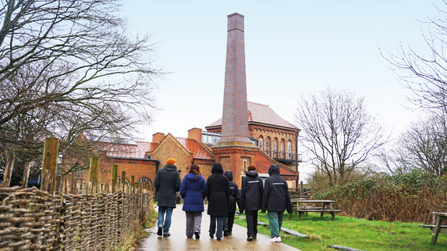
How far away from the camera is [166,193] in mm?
9266

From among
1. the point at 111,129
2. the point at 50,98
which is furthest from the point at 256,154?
the point at 50,98

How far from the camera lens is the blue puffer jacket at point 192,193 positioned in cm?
889

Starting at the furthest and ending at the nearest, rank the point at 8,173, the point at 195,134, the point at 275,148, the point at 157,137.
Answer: the point at 275,148 → the point at 157,137 → the point at 195,134 → the point at 8,173

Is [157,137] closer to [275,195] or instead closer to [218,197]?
[218,197]

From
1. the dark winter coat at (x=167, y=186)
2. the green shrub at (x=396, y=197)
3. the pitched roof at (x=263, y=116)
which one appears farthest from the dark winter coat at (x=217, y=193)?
the pitched roof at (x=263, y=116)

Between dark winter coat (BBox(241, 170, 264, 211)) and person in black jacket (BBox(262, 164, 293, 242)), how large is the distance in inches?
8.7

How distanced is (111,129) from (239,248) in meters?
6.83

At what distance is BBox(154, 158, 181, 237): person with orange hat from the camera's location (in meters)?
9.17

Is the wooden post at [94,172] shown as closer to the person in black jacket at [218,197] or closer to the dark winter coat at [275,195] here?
the person in black jacket at [218,197]

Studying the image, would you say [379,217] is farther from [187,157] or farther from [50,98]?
[187,157]

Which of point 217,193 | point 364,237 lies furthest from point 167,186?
point 364,237

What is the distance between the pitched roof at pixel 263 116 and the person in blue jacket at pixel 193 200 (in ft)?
138

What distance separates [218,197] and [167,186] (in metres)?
1.36

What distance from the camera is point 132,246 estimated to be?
25.0 ft
